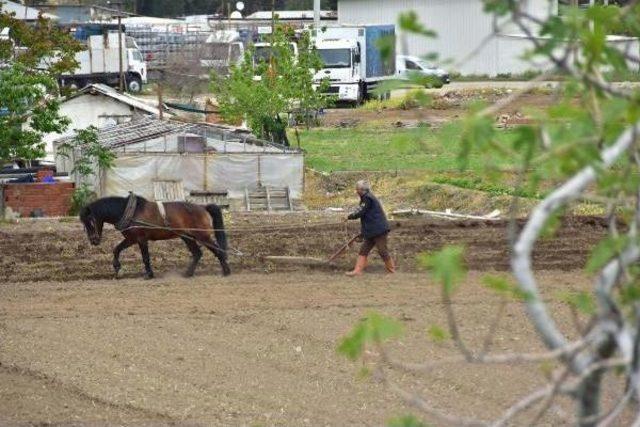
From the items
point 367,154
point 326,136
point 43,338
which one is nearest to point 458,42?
point 326,136

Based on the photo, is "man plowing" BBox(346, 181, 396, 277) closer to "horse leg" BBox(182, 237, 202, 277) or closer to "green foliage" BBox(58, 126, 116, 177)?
"horse leg" BBox(182, 237, 202, 277)

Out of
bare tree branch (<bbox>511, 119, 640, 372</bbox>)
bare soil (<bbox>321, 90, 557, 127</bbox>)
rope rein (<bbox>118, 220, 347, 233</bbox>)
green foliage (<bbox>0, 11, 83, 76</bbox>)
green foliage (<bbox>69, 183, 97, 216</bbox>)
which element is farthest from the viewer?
bare soil (<bbox>321, 90, 557, 127</bbox>)

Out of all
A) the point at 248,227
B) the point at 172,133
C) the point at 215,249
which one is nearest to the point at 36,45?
the point at 172,133

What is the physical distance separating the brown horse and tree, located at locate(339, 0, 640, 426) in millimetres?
14776

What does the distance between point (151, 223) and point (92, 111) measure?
1929 cm

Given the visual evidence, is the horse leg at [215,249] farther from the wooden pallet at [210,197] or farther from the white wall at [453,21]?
the white wall at [453,21]

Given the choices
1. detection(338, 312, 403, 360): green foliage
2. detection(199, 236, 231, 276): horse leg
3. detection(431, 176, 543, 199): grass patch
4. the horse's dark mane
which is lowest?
detection(431, 176, 543, 199): grass patch

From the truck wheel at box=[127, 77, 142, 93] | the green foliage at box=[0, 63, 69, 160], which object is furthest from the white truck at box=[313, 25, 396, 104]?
the green foliage at box=[0, 63, 69, 160]

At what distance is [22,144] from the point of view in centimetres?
2453

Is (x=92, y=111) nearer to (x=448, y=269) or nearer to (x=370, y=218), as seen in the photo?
(x=370, y=218)

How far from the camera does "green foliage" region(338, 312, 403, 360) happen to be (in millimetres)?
4543

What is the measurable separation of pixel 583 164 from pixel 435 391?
9.28 metres

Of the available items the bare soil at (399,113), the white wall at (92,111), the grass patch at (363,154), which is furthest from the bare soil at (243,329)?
the bare soil at (399,113)

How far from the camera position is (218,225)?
65.3 ft
